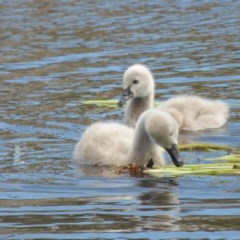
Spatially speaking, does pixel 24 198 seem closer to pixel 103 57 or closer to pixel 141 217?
pixel 141 217

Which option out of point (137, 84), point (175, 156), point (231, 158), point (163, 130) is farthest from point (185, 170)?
point (137, 84)

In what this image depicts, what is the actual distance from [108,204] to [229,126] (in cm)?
419

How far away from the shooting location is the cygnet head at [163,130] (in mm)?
10258

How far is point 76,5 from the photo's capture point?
83.9 ft

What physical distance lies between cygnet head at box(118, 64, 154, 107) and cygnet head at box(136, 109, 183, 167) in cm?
236

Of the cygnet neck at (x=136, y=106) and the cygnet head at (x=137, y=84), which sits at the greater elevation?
the cygnet head at (x=137, y=84)

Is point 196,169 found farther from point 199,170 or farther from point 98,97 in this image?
point 98,97

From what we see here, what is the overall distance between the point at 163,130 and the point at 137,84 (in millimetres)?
2558

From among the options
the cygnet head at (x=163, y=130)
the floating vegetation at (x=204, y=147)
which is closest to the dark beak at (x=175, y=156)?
the cygnet head at (x=163, y=130)

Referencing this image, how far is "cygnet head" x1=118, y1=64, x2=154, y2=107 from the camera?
1277cm

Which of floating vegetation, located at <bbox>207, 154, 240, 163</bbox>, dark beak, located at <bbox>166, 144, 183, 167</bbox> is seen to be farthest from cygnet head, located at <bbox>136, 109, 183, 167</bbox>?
floating vegetation, located at <bbox>207, 154, 240, 163</bbox>

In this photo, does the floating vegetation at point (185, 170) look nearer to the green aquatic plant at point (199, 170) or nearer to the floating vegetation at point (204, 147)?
the green aquatic plant at point (199, 170)

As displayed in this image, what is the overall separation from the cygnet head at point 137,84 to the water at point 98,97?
66cm

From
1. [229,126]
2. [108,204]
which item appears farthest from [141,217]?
[229,126]
